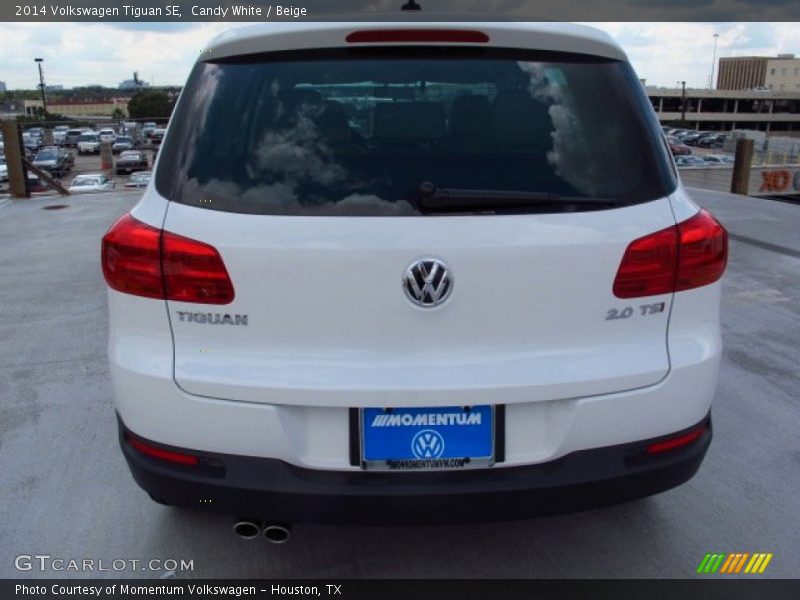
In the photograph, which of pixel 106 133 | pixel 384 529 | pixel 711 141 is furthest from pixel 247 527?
pixel 711 141

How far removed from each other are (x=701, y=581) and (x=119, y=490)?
2.20 metres

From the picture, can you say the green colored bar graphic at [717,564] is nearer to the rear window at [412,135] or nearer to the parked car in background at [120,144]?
the rear window at [412,135]

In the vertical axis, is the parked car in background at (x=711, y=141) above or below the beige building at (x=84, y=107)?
below

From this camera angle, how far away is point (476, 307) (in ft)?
6.52

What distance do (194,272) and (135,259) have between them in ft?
0.67

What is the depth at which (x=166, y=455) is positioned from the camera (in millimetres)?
2115

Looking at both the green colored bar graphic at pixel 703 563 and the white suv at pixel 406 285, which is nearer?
the white suv at pixel 406 285

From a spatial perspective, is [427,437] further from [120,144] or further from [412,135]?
[120,144]

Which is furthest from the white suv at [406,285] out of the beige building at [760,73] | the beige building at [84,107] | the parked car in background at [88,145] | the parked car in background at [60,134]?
the beige building at [760,73]

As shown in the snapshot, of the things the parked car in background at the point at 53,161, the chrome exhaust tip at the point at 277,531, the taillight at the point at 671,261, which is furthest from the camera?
the parked car in background at the point at 53,161

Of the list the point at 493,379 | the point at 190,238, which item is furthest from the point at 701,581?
the point at 190,238

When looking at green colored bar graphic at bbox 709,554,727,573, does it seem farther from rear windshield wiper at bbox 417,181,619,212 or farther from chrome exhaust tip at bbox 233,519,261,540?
chrome exhaust tip at bbox 233,519,261,540

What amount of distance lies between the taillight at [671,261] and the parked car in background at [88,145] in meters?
58.4

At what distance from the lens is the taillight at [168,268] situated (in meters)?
1.98
